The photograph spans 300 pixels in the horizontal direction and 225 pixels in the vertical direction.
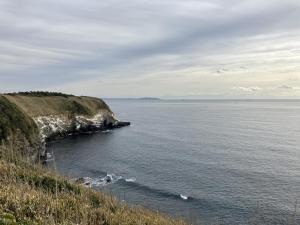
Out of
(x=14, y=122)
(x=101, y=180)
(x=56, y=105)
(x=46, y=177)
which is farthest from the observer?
(x=56, y=105)

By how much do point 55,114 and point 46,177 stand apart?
268 feet

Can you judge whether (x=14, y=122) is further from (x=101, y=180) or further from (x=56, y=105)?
(x=56, y=105)

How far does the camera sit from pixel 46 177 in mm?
14992

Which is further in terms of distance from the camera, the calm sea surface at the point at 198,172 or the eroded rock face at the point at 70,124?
the eroded rock face at the point at 70,124

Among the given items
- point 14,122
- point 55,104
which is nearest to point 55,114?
point 55,104

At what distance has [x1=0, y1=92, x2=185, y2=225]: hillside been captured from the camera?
29.0ft

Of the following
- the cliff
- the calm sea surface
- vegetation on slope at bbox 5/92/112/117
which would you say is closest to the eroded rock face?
the cliff

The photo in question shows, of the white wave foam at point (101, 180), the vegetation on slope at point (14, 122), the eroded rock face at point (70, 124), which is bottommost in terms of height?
the white wave foam at point (101, 180)

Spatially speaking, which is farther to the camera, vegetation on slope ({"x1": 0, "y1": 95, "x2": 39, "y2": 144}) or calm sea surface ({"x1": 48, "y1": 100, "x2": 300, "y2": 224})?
vegetation on slope ({"x1": 0, "y1": 95, "x2": 39, "y2": 144})

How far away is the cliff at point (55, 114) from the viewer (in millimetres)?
57688

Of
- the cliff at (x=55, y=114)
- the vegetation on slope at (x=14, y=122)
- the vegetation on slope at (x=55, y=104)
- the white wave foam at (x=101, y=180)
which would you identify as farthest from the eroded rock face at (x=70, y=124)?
the white wave foam at (x=101, y=180)

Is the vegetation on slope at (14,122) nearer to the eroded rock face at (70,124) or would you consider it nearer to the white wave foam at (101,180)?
the white wave foam at (101,180)

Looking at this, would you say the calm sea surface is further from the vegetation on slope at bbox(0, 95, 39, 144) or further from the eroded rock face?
the vegetation on slope at bbox(0, 95, 39, 144)

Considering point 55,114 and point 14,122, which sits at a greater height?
point 14,122
